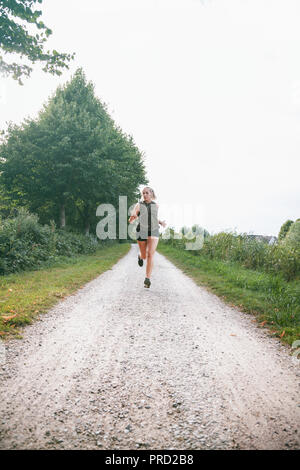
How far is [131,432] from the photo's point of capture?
193 centimetres

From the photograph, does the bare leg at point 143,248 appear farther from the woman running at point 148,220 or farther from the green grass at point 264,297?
the green grass at point 264,297

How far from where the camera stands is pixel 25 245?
10305 mm

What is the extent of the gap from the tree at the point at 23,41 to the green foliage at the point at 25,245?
17.9 ft

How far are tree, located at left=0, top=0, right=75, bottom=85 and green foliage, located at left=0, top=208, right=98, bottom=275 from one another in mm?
5460

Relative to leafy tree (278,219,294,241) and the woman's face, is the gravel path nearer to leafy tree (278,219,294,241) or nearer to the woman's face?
the woman's face

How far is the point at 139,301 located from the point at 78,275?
383 centimetres

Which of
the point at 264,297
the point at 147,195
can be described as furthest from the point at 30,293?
the point at 264,297

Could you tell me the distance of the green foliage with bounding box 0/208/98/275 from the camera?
905 centimetres

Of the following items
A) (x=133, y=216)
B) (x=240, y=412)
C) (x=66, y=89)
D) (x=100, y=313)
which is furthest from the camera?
(x=66, y=89)

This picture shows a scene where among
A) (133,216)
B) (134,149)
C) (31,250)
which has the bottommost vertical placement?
(31,250)

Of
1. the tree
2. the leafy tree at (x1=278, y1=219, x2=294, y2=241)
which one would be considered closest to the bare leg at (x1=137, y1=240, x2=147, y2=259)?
the tree

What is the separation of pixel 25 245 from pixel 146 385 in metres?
9.28

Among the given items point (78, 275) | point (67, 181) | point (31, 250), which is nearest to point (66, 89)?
point (67, 181)
